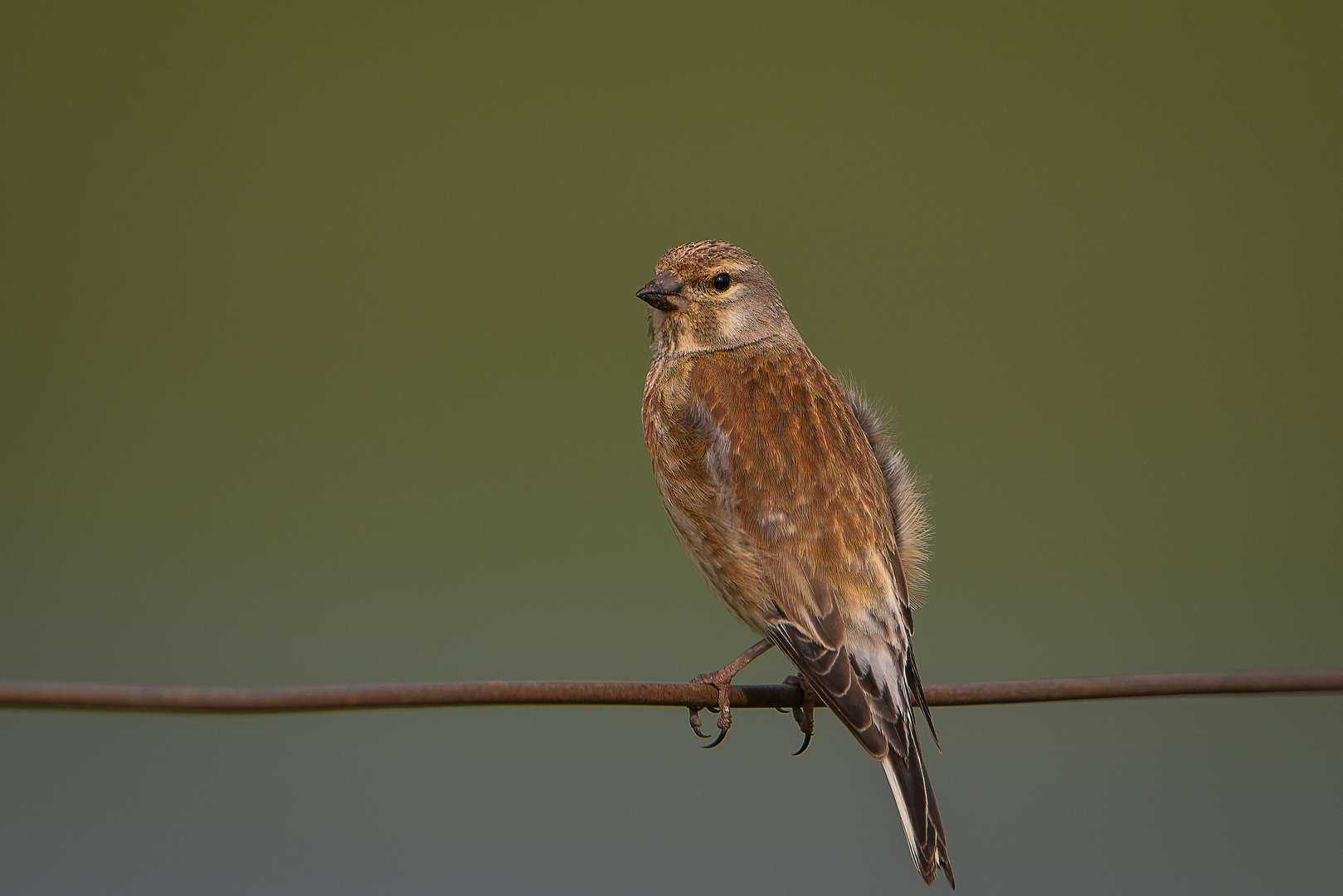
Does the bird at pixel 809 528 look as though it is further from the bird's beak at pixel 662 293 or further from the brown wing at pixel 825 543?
the bird's beak at pixel 662 293

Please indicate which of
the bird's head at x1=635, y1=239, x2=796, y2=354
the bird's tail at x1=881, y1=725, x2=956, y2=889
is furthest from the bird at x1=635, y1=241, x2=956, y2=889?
the bird's head at x1=635, y1=239, x2=796, y2=354

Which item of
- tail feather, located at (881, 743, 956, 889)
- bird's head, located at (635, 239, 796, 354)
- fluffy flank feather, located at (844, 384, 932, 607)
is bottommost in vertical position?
tail feather, located at (881, 743, 956, 889)

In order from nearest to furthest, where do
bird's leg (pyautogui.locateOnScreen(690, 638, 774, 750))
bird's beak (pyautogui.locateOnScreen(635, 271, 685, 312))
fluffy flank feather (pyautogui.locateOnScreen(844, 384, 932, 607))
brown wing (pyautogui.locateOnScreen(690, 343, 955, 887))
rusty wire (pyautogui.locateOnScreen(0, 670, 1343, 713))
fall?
rusty wire (pyautogui.locateOnScreen(0, 670, 1343, 713)) < brown wing (pyautogui.locateOnScreen(690, 343, 955, 887)) < bird's leg (pyautogui.locateOnScreen(690, 638, 774, 750)) < fluffy flank feather (pyautogui.locateOnScreen(844, 384, 932, 607)) < bird's beak (pyautogui.locateOnScreen(635, 271, 685, 312))

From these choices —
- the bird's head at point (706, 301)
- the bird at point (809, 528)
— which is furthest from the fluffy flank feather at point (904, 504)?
the bird's head at point (706, 301)

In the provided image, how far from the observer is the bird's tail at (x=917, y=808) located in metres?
2.16

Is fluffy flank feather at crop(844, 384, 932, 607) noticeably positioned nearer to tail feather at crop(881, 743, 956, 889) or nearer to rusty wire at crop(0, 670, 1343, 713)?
rusty wire at crop(0, 670, 1343, 713)

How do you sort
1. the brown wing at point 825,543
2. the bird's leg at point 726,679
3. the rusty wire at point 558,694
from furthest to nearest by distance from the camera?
the bird's leg at point 726,679
the brown wing at point 825,543
the rusty wire at point 558,694

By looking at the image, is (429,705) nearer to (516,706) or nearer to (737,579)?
Answer: (516,706)

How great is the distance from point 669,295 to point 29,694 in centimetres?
227

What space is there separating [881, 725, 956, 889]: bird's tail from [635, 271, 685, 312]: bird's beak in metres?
1.41

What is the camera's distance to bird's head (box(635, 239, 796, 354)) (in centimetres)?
333

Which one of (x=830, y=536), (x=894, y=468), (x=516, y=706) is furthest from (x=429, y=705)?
(x=894, y=468)

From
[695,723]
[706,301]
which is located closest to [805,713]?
[695,723]

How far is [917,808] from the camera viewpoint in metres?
2.26
